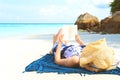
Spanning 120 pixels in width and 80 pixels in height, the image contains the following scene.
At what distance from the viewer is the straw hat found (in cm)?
503

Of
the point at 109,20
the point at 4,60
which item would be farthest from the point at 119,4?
the point at 4,60

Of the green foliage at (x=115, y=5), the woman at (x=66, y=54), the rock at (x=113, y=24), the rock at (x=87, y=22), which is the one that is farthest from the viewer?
the rock at (x=87, y=22)

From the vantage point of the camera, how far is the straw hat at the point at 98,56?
Answer: 5.03 meters

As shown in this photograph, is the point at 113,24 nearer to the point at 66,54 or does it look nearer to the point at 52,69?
the point at 66,54

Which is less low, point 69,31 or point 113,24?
point 69,31

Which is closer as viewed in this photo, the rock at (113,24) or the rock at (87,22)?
the rock at (113,24)

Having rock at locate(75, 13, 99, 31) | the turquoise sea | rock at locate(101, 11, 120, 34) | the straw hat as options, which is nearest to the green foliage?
rock at locate(75, 13, 99, 31)

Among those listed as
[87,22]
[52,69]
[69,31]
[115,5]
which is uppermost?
[69,31]

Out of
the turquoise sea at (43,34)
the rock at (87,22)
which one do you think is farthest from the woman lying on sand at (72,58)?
the rock at (87,22)

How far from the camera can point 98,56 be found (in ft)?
16.5

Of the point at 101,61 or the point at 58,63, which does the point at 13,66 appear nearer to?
the point at 58,63

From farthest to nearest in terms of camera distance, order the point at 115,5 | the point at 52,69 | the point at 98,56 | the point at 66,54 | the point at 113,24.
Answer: the point at 115,5, the point at 113,24, the point at 66,54, the point at 52,69, the point at 98,56

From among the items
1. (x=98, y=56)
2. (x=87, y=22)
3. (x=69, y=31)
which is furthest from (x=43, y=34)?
(x=98, y=56)

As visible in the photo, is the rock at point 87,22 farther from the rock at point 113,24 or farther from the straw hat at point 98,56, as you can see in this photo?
the straw hat at point 98,56
